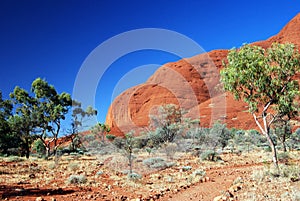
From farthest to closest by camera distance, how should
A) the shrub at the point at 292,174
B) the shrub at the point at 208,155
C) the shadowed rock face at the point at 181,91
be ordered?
1. the shadowed rock face at the point at 181,91
2. the shrub at the point at 208,155
3. the shrub at the point at 292,174

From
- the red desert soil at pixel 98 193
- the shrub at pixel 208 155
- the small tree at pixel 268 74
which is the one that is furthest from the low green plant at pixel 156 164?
the small tree at pixel 268 74

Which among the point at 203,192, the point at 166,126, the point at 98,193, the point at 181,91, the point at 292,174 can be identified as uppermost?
the point at 181,91

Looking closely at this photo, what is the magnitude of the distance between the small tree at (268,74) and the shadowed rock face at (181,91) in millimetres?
62278

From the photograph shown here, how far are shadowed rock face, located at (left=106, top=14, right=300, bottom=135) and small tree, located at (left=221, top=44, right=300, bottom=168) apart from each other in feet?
204

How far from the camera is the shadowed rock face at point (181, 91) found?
8481 cm

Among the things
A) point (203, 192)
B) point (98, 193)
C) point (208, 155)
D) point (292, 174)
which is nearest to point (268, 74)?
point (292, 174)

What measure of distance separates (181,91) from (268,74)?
3248 inches

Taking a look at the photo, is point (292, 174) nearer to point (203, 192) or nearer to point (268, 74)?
point (203, 192)

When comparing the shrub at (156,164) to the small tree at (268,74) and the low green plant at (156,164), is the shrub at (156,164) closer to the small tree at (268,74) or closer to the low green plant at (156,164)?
the low green plant at (156,164)

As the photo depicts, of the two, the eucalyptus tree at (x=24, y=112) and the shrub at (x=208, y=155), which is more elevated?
the eucalyptus tree at (x=24, y=112)

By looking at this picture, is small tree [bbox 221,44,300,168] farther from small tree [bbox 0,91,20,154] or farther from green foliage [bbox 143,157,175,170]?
small tree [bbox 0,91,20,154]

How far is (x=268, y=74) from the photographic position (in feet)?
38.7

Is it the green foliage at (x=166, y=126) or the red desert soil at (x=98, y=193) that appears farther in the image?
the green foliage at (x=166, y=126)

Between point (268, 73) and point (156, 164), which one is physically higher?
point (268, 73)
